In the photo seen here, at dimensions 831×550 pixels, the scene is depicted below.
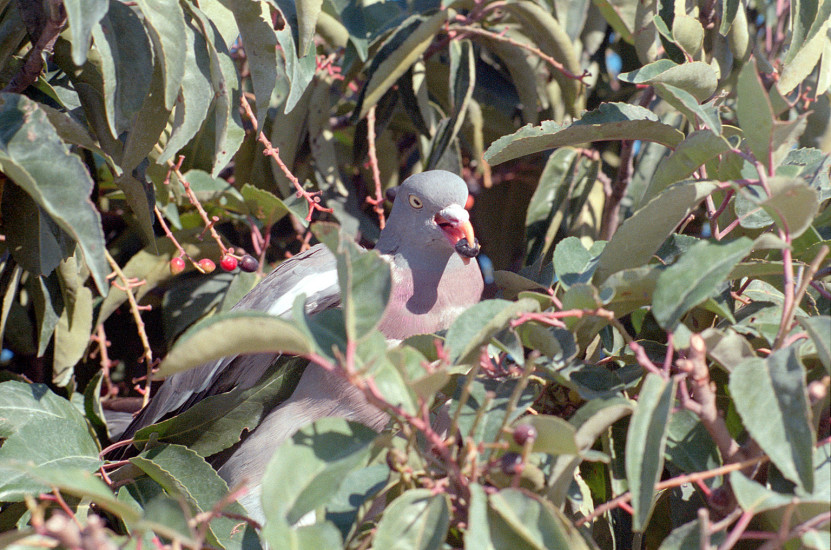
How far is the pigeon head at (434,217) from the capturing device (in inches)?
84.0

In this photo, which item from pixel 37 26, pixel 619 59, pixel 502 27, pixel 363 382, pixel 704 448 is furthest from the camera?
pixel 619 59

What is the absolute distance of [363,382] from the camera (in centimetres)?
97

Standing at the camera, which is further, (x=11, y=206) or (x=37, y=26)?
(x=11, y=206)

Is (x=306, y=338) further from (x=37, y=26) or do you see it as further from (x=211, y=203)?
(x=211, y=203)

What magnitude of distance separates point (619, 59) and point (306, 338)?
211 cm

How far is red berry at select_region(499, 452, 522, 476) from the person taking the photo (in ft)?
3.42

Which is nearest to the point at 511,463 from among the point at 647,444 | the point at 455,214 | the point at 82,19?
the point at 647,444

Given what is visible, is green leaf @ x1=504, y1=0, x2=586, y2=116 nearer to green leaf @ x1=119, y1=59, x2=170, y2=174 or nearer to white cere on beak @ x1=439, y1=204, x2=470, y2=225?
white cere on beak @ x1=439, y1=204, x2=470, y2=225

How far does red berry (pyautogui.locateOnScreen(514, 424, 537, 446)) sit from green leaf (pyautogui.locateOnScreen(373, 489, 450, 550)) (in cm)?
12

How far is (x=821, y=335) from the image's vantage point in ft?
3.50

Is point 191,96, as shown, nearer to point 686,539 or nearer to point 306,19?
point 306,19

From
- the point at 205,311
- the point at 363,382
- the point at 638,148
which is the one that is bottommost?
the point at 205,311

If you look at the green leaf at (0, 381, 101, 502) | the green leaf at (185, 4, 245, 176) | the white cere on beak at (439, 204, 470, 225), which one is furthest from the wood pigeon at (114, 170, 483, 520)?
the green leaf at (185, 4, 245, 176)

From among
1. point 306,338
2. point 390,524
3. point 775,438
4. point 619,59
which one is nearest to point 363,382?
point 306,338
